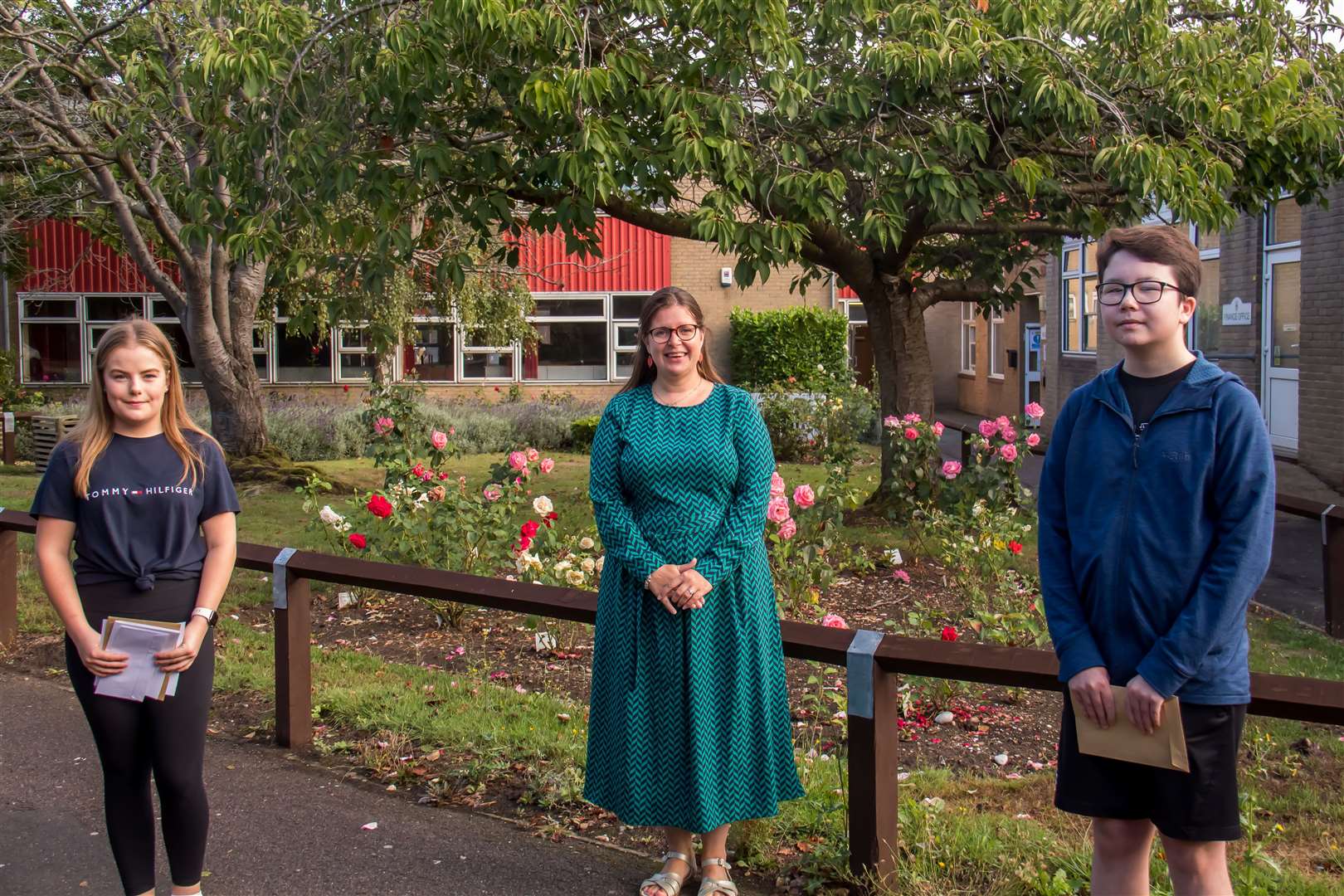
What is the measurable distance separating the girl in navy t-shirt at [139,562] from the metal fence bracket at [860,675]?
1.73 metres

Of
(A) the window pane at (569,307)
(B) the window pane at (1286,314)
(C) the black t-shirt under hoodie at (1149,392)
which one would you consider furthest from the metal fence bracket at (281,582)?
(A) the window pane at (569,307)

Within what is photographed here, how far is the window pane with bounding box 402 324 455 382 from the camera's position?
25.8 m

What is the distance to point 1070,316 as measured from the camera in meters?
21.2

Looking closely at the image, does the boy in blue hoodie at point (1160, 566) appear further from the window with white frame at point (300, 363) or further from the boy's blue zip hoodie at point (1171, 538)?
the window with white frame at point (300, 363)

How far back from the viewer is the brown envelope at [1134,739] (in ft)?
8.28

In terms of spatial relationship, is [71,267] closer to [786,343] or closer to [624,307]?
[624,307]

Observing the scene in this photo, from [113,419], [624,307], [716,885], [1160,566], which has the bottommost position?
[716,885]

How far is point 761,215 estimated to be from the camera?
25.8 feet

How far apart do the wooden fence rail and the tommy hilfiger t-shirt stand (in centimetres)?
140

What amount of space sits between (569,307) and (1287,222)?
1508cm

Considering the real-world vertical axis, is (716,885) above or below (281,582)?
below

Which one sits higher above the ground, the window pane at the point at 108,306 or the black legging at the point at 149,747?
the window pane at the point at 108,306

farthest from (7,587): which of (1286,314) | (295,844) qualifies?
(1286,314)

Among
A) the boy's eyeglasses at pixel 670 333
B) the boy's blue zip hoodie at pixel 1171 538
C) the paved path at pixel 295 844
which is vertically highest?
the boy's eyeglasses at pixel 670 333
